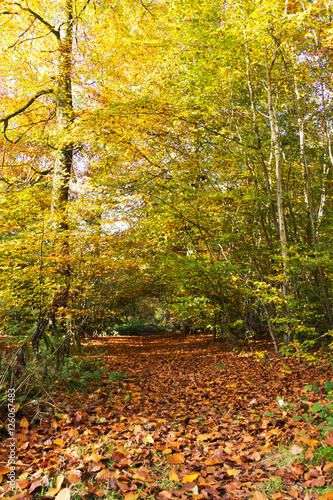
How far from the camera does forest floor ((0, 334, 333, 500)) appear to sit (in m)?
1.84

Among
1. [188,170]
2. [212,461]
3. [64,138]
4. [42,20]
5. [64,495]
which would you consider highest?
[42,20]

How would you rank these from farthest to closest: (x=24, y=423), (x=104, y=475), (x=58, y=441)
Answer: (x=24, y=423), (x=58, y=441), (x=104, y=475)

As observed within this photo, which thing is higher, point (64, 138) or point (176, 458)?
point (64, 138)

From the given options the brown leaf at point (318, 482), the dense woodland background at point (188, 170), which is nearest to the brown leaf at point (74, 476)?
the brown leaf at point (318, 482)

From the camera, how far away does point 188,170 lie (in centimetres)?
661

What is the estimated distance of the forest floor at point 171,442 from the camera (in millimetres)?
1836

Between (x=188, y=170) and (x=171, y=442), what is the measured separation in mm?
5401

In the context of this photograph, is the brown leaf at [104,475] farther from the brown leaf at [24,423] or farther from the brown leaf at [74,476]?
the brown leaf at [24,423]

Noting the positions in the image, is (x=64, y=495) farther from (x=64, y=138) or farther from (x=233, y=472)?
(x=64, y=138)

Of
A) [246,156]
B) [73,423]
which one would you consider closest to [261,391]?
[73,423]

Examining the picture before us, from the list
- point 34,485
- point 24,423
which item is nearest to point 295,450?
point 34,485

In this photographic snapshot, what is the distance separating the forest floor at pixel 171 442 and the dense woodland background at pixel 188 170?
3.26 feet

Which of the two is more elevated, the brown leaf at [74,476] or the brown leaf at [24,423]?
the brown leaf at [24,423]

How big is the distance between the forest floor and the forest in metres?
0.02
